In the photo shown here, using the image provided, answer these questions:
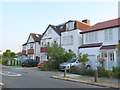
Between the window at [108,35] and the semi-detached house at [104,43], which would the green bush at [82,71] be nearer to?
the semi-detached house at [104,43]

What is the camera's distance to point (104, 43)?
996 inches

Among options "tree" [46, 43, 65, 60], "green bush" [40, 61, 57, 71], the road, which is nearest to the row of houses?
"tree" [46, 43, 65, 60]

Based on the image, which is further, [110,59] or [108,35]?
[108,35]

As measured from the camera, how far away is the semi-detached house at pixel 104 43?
76.2 feet

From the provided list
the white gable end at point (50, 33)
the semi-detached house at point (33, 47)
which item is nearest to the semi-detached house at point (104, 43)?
the white gable end at point (50, 33)

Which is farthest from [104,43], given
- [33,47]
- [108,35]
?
[33,47]

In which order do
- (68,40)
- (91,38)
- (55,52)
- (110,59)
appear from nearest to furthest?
1. (110,59)
2. (55,52)
3. (91,38)
4. (68,40)

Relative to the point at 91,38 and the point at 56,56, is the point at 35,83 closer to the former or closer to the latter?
the point at 56,56

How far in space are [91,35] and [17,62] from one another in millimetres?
19922

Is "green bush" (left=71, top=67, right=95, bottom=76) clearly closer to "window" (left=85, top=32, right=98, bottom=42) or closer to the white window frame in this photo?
the white window frame

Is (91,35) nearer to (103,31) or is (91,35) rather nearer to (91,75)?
(103,31)

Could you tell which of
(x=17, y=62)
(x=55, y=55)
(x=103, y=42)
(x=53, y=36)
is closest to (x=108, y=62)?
(x=103, y=42)

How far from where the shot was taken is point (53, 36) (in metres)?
38.3

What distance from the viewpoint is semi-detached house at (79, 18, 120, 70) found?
76.2 ft
